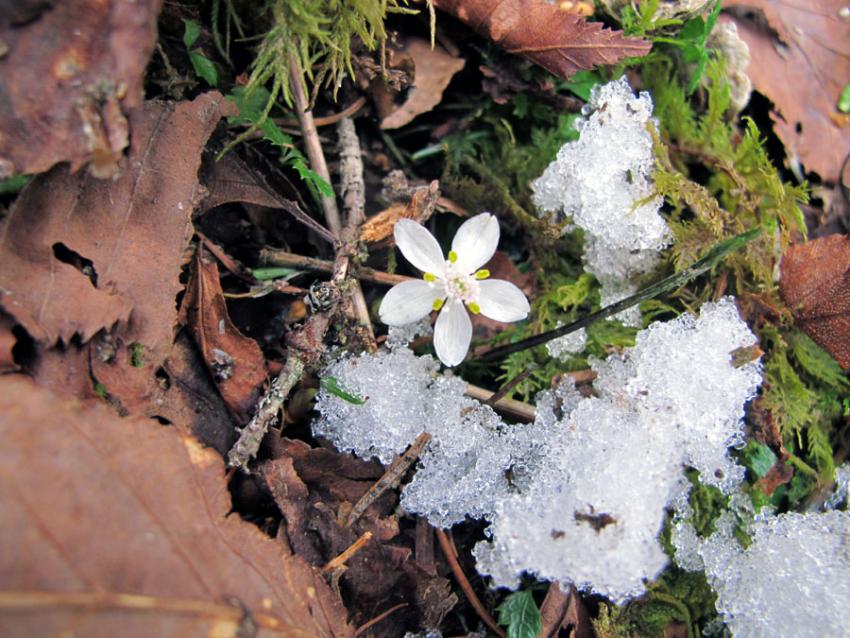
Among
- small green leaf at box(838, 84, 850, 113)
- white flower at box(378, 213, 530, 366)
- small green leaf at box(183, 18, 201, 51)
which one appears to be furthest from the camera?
small green leaf at box(838, 84, 850, 113)

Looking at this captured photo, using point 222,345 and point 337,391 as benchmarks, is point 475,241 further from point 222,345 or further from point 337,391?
point 222,345

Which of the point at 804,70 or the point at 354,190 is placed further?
the point at 804,70

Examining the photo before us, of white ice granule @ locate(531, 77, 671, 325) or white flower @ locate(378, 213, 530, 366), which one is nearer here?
white flower @ locate(378, 213, 530, 366)

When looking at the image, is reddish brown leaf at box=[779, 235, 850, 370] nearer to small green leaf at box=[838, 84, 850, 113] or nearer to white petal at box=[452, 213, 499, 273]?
small green leaf at box=[838, 84, 850, 113]

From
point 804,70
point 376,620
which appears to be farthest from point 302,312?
point 804,70

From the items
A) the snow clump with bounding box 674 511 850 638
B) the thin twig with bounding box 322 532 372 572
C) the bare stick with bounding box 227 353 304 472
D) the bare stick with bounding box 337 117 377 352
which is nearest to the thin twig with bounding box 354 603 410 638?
the thin twig with bounding box 322 532 372 572

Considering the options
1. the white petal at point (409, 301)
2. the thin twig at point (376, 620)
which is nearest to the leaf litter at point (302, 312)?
the thin twig at point (376, 620)

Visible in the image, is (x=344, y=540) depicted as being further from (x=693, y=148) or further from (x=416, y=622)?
(x=693, y=148)
